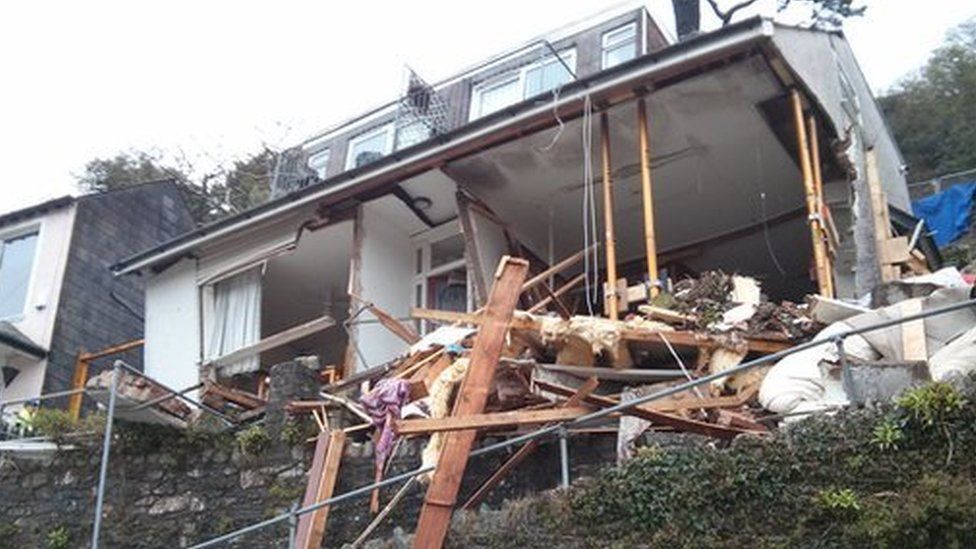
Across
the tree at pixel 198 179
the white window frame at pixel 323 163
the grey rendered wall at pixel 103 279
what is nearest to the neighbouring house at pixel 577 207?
the white window frame at pixel 323 163

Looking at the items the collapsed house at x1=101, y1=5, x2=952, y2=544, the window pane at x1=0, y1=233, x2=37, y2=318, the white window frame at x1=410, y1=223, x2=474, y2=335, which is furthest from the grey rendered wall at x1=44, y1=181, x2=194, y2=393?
the white window frame at x1=410, y1=223, x2=474, y2=335

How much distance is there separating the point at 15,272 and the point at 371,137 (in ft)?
22.7

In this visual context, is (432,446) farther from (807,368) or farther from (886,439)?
(886,439)

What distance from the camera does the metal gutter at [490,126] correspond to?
10094mm

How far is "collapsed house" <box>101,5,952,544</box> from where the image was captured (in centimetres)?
846

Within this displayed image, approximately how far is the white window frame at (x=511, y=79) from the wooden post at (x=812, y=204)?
5884mm

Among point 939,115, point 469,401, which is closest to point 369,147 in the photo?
point 469,401

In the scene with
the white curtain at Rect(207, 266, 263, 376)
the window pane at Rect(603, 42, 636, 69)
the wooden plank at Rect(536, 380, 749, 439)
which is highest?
the window pane at Rect(603, 42, 636, 69)

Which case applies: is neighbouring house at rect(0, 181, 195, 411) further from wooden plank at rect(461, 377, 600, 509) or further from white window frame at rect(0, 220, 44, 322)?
wooden plank at rect(461, 377, 600, 509)

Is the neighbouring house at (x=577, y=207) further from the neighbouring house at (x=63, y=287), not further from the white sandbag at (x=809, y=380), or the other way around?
the neighbouring house at (x=63, y=287)

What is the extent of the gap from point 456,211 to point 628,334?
5643mm

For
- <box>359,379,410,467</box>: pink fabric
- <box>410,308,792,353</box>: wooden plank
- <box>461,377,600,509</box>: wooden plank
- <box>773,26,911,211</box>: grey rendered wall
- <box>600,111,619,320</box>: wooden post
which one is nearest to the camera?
<box>461,377,600,509</box>: wooden plank

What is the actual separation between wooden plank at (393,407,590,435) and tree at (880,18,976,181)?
23.2 m

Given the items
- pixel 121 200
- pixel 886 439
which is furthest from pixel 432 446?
pixel 121 200
